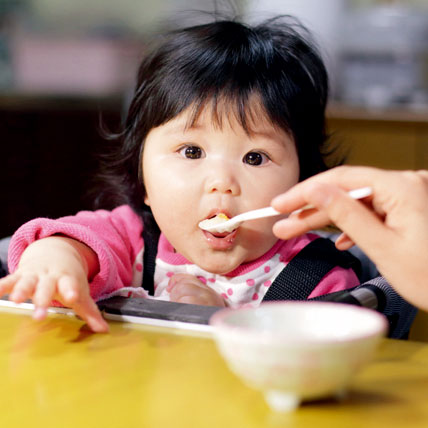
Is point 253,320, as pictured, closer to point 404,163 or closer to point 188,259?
point 188,259

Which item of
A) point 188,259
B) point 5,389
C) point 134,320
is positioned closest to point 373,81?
point 188,259

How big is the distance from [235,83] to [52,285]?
46 cm

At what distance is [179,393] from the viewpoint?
1.73 feet

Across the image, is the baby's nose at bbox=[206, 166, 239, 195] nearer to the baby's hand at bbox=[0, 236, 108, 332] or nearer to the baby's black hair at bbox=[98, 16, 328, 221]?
the baby's black hair at bbox=[98, 16, 328, 221]

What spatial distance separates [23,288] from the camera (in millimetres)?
659

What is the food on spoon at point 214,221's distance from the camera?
3.09 ft

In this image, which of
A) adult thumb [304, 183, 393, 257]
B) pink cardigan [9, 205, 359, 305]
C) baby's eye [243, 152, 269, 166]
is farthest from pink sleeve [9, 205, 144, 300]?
adult thumb [304, 183, 393, 257]

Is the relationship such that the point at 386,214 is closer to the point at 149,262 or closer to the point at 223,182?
the point at 223,182

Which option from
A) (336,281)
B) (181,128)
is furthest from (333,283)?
(181,128)

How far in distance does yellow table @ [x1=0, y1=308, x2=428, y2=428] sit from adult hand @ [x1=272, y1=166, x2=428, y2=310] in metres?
0.07

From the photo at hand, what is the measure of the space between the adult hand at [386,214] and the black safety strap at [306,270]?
356 mm

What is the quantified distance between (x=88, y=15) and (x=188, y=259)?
8.89 ft

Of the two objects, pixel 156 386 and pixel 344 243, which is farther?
pixel 344 243

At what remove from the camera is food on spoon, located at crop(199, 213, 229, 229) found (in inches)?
37.0
